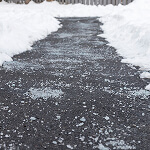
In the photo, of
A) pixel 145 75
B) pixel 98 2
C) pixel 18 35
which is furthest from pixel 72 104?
pixel 98 2

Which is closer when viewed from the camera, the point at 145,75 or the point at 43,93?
the point at 43,93

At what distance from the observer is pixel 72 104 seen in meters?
3.12

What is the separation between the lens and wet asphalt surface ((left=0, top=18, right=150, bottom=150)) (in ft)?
7.60

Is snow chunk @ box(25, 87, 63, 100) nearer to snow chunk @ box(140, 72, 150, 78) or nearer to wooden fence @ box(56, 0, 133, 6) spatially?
snow chunk @ box(140, 72, 150, 78)

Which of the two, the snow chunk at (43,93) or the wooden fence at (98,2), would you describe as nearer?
the snow chunk at (43,93)

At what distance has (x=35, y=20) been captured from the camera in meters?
9.67

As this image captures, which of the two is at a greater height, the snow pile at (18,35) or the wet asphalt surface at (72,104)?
the snow pile at (18,35)

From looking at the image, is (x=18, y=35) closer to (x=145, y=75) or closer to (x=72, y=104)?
(x=145, y=75)

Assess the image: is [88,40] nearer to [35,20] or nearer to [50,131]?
[35,20]

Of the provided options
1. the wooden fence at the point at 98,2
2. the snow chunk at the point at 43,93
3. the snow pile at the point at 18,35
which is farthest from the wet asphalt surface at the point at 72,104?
the wooden fence at the point at 98,2

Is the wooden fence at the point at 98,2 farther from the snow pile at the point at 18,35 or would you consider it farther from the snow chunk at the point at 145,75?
the snow chunk at the point at 145,75

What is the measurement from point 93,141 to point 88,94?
1200mm

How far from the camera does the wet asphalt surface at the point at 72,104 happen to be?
7.60 ft

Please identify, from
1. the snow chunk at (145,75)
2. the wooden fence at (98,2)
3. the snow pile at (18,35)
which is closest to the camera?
the snow chunk at (145,75)
